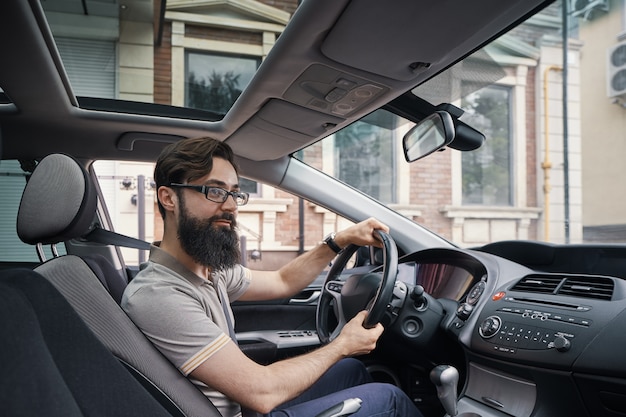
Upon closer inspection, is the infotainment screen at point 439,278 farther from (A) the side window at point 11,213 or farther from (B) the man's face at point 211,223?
(A) the side window at point 11,213

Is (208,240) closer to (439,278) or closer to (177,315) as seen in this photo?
(177,315)

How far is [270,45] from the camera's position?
67.1 inches

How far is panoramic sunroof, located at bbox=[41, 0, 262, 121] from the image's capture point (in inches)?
81.6

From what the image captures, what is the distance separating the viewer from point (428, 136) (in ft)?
6.89

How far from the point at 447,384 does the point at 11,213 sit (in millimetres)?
2123

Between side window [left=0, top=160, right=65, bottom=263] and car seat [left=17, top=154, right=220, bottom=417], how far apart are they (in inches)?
40.4

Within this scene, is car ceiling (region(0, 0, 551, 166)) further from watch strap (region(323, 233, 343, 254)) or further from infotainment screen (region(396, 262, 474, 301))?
infotainment screen (region(396, 262, 474, 301))

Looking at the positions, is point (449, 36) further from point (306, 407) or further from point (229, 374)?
point (306, 407)

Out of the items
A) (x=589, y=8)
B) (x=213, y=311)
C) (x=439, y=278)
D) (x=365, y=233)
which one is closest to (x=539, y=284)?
(x=439, y=278)

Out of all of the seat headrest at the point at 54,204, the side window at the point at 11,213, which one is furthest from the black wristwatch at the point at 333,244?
the side window at the point at 11,213

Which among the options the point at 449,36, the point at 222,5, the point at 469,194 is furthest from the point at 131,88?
the point at 469,194

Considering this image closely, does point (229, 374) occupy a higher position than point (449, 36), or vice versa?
point (449, 36)

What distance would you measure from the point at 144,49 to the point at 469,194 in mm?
3376

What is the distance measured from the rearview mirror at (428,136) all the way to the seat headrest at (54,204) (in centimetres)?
123
